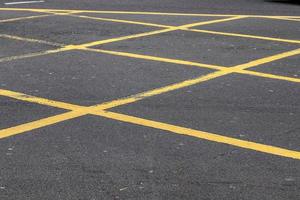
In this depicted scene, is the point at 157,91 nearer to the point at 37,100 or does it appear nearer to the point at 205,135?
the point at 37,100

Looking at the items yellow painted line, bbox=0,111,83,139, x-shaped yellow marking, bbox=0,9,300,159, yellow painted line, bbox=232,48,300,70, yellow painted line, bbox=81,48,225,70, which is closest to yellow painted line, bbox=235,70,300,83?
x-shaped yellow marking, bbox=0,9,300,159

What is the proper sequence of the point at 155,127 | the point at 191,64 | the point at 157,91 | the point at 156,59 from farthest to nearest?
the point at 156,59
the point at 191,64
the point at 157,91
the point at 155,127

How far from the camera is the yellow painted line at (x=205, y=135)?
5926 millimetres

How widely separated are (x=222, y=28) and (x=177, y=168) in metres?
7.07

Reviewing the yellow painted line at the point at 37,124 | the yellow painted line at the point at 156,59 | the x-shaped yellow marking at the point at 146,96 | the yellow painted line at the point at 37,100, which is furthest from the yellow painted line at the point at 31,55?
the yellow painted line at the point at 37,124

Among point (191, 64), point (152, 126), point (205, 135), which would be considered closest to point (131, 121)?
point (152, 126)

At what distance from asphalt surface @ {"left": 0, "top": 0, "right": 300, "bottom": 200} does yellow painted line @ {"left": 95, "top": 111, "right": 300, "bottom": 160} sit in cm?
2

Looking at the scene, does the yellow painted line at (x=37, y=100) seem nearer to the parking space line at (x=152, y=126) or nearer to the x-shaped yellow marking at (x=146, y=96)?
the x-shaped yellow marking at (x=146, y=96)

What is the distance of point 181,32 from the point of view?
11852 millimetres

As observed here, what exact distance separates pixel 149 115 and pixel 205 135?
84cm

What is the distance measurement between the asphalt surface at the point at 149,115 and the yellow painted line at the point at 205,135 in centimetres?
2

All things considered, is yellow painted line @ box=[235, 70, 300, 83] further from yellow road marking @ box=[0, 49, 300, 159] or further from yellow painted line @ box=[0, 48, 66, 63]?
yellow painted line @ box=[0, 48, 66, 63]

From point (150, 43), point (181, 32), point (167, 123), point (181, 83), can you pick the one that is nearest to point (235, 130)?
point (167, 123)

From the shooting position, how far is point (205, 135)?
252 inches
